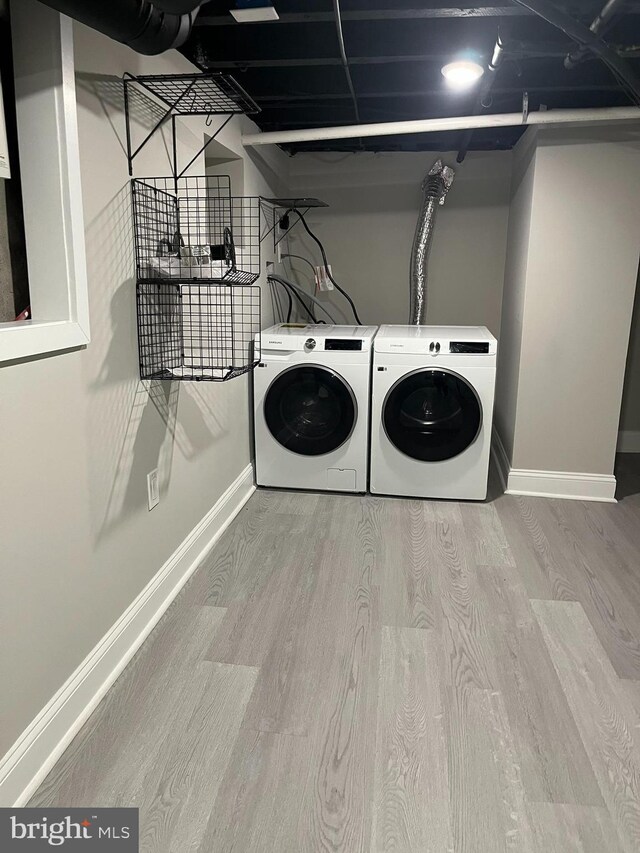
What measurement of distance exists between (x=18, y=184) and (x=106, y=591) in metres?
1.17

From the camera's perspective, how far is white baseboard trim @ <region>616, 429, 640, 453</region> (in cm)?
437

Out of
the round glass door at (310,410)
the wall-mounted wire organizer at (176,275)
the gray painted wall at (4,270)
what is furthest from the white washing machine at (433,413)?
the gray painted wall at (4,270)

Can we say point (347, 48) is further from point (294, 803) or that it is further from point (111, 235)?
point (294, 803)

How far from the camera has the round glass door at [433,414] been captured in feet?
10.8

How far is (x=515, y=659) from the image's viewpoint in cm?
209

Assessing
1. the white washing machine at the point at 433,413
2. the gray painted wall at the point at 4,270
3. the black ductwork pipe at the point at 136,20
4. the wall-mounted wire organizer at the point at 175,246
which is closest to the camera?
the black ductwork pipe at the point at 136,20

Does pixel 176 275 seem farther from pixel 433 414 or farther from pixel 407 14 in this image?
pixel 433 414

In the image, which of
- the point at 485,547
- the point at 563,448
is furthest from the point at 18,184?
the point at 563,448

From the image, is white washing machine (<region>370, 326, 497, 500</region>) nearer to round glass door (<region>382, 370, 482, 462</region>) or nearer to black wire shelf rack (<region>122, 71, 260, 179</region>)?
round glass door (<region>382, 370, 482, 462</region>)

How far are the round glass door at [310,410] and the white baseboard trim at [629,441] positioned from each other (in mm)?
2123

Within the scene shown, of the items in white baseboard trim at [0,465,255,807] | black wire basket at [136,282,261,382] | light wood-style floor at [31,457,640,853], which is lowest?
light wood-style floor at [31,457,640,853]

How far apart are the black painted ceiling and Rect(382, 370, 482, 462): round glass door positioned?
137 centimetres

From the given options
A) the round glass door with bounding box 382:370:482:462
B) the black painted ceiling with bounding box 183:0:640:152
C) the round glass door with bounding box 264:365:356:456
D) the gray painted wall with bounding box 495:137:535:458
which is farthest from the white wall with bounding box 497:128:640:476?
the round glass door with bounding box 264:365:356:456

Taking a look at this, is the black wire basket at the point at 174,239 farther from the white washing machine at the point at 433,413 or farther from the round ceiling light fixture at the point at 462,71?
the white washing machine at the point at 433,413
